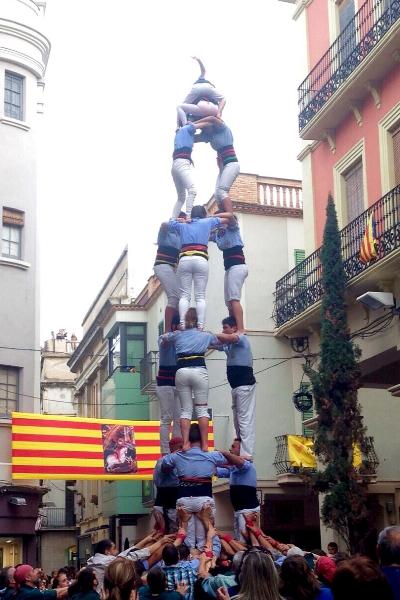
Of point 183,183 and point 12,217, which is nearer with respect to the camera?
point 183,183

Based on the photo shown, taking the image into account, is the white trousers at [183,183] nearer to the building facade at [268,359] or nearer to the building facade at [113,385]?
the building facade at [268,359]

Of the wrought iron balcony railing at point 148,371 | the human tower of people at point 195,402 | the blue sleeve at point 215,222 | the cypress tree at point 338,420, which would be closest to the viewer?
the human tower of people at point 195,402

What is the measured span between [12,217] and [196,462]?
50.9 feet

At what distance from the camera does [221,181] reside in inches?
587

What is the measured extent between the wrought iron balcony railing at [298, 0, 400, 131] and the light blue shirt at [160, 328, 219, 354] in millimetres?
8257

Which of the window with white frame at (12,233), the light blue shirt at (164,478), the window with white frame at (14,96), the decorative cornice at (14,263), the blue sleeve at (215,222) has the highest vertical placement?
the window with white frame at (14,96)

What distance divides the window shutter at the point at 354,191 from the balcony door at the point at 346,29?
7.69 ft

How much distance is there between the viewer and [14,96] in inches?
1093

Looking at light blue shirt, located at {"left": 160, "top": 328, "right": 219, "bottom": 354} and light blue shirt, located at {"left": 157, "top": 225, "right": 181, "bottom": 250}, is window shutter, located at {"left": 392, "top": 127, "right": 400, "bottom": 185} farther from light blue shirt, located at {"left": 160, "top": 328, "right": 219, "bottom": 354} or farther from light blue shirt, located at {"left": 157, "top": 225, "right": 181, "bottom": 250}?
light blue shirt, located at {"left": 160, "top": 328, "right": 219, "bottom": 354}

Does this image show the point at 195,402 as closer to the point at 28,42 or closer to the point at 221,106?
the point at 221,106

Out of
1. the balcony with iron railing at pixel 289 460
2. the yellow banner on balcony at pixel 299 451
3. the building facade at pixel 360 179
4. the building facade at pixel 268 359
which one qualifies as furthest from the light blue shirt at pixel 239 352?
the building facade at pixel 268 359

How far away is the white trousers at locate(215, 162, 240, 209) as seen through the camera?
584 inches

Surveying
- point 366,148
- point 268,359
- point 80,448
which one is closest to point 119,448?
point 80,448

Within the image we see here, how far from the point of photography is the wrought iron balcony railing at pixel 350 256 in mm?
18203
